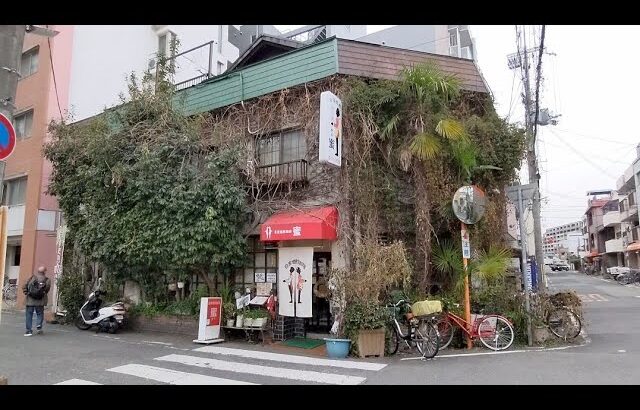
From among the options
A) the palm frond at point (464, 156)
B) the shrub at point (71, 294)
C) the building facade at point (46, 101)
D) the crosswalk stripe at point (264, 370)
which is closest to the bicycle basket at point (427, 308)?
the crosswalk stripe at point (264, 370)

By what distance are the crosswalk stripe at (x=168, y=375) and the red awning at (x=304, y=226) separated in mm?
3827

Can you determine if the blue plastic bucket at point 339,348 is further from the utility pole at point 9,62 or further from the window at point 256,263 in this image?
the utility pole at point 9,62

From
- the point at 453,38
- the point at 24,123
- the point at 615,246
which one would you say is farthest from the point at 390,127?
the point at 615,246

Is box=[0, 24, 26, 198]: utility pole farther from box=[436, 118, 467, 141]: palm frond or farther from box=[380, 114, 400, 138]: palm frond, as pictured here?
box=[436, 118, 467, 141]: palm frond

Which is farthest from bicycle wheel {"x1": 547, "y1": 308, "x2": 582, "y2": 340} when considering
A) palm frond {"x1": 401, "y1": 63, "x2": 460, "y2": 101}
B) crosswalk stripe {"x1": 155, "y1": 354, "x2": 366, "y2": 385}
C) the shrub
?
the shrub

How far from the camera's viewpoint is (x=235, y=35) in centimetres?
2964

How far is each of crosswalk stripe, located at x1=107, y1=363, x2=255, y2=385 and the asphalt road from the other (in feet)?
0.05

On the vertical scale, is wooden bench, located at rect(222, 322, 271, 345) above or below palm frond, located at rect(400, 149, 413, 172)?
below

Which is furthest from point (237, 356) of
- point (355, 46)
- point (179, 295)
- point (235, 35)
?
point (235, 35)

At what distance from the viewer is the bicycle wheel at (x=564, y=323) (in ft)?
32.4

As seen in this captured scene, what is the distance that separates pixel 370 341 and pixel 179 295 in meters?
6.21

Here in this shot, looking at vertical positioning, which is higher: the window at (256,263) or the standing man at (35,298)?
the window at (256,263)

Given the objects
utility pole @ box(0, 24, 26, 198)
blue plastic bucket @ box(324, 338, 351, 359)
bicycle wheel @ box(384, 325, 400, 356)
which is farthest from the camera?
bicycle wheel @ box(384, 325, 400, 356)

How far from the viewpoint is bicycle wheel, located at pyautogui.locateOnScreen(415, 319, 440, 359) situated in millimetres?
8484
